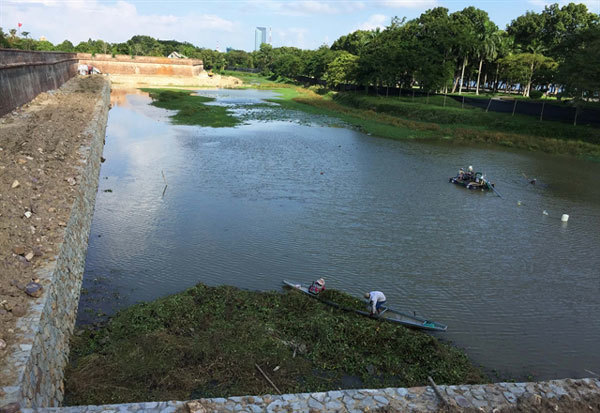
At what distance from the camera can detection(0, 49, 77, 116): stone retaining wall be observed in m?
24.4

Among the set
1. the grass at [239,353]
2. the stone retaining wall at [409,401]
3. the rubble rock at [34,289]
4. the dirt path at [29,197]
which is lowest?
the grass at [239,353]

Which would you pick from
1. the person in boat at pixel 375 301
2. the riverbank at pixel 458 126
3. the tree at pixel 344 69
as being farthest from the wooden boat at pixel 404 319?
the tree at pixel 344 69

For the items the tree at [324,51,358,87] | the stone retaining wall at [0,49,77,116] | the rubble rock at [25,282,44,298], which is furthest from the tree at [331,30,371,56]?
the rubble rock at [25,282,44,298]

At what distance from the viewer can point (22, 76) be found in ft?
95.3

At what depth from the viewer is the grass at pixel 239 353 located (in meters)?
8.45

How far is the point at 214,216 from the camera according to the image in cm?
1866

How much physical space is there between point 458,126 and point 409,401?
132 ft

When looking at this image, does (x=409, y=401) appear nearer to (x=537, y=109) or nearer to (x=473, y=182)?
(x=473, y=182)

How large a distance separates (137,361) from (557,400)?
7698 mm

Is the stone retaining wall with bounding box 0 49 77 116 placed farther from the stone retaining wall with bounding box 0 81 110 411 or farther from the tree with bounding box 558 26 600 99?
the tree with bounding box 558 26 600 99

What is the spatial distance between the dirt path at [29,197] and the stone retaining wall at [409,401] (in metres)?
2.88

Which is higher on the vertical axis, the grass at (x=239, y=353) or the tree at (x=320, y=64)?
the tree at (x=320, y=64)

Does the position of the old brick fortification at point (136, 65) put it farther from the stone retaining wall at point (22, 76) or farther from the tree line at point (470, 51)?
the stone retaining wall at point (22, 76)

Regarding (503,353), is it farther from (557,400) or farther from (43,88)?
(43,88)
